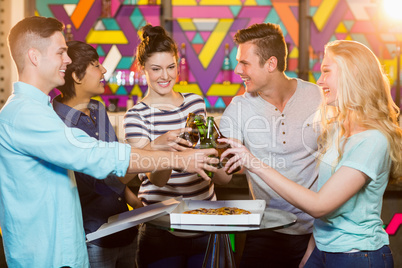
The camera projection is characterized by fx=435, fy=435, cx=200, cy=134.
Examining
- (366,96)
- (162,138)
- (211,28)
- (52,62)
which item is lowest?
(162,138)

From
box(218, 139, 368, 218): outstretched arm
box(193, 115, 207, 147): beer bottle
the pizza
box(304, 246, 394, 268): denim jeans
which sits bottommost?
box(304, 246, 394, 268): denim jeans

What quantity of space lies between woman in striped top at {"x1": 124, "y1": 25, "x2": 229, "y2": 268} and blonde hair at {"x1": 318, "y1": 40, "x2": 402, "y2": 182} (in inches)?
29.7

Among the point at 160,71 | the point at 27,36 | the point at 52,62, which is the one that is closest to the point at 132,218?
the point at 52,62

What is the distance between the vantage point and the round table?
1.47 meters

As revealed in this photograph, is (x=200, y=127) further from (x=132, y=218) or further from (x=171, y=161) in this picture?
(x=132, y=218)

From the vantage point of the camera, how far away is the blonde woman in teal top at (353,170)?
1491 mm

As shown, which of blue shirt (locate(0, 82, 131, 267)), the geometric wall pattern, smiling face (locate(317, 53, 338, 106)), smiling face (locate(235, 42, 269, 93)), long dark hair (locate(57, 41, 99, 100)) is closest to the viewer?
blue shirt (locate(0, 82, 131, 267))

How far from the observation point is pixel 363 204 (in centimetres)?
154

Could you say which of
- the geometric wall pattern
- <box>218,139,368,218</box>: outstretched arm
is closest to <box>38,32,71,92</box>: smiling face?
<box>218,139,368,218</box>: outstretched arm

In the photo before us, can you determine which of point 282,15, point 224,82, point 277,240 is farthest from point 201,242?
point 282,15

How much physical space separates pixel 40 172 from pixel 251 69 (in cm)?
131

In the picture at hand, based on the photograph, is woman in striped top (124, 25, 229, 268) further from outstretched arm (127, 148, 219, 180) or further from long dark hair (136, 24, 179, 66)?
outstretched arm (127, 148, 219, 180)

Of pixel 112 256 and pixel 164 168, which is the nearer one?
pixel 164 168

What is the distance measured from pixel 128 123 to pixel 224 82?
2.98 metres
